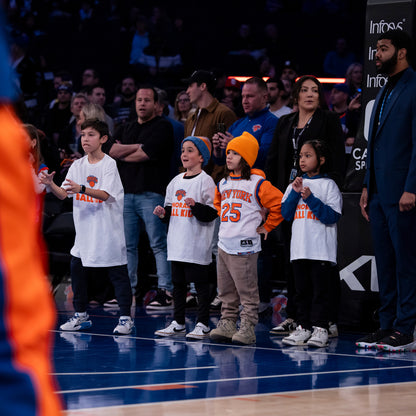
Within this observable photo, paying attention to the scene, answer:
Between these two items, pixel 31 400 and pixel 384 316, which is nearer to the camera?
pixel 31 400

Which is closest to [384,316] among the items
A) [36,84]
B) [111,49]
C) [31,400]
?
[31,400]

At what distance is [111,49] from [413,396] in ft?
45.1

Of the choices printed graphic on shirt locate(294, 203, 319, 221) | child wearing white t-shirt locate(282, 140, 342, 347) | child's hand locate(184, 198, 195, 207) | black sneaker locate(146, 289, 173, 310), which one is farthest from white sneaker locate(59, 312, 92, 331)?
printed graphic on shirt locate(294, 203, 319, 221)

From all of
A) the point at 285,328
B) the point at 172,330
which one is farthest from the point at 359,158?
the point at 172,330

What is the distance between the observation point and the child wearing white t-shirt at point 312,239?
6387 millimetres

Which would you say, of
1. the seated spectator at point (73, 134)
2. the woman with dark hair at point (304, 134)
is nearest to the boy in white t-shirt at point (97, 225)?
the woman with dark hair at point (304, 134)

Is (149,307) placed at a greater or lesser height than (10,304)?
lesser

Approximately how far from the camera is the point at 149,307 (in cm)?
877

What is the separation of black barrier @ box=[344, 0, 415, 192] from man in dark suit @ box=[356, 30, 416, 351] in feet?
2.24

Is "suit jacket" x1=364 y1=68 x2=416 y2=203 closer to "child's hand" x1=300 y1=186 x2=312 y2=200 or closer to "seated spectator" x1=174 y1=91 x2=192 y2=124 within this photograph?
"child's hand" x1=300 y1=186 x2=312 y2=200

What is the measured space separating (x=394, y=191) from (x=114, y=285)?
2530 millimetres

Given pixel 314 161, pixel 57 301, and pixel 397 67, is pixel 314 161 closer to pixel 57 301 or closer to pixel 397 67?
pixel 397 67

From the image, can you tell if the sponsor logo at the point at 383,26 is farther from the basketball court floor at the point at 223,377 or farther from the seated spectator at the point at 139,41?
the seated spectator at the point at 139,41

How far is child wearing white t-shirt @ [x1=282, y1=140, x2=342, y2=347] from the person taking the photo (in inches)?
251
